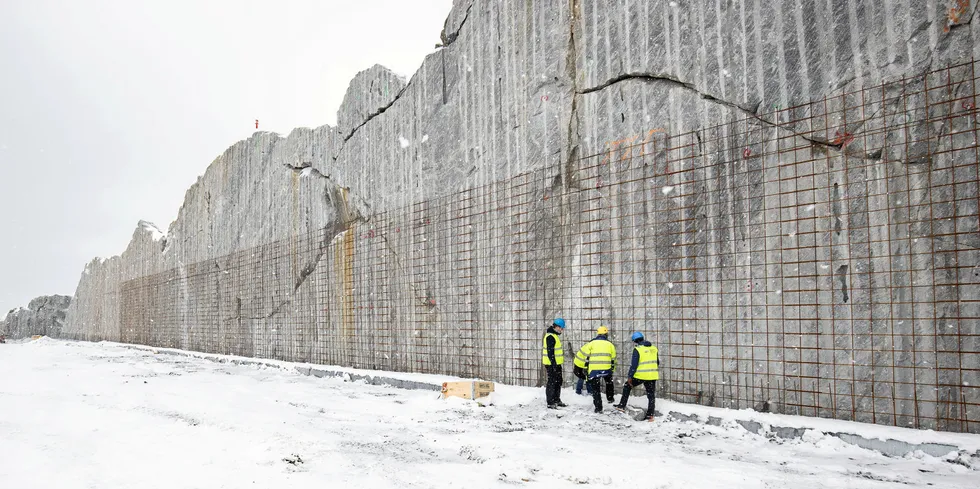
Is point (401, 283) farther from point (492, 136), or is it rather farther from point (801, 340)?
point (801, 340)

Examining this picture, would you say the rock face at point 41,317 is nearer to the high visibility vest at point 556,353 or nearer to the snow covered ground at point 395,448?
the snow covered ground at point 395,448

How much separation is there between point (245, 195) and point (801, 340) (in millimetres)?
15132

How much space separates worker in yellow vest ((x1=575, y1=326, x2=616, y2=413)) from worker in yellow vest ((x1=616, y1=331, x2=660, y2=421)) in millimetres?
307

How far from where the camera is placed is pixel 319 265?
44.7 feet

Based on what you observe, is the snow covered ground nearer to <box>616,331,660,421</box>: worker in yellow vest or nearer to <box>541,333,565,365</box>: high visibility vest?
<box>616,331,660,421</box>: worker in yellow vest

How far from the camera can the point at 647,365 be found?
6840 mm

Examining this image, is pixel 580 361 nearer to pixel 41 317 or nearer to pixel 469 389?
pixel 469 389

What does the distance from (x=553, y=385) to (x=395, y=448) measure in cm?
271

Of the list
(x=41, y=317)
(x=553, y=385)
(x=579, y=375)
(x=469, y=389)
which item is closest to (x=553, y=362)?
(x=553, y=385)

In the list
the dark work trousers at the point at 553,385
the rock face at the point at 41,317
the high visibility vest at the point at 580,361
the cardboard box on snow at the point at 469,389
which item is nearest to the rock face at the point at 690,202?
the high visibility vest at the point at 580,361

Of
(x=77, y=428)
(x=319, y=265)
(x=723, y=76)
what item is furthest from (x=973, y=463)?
(x=319, y=265)

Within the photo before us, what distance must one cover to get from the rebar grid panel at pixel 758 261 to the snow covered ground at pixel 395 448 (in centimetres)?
65

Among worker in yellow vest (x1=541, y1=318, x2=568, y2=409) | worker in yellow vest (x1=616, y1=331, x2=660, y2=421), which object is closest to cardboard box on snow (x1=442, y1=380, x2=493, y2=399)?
worker in yellow vest (x1=541, y1=318, x2=568, y2=409)

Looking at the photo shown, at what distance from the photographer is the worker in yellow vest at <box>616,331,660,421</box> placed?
681 cm
